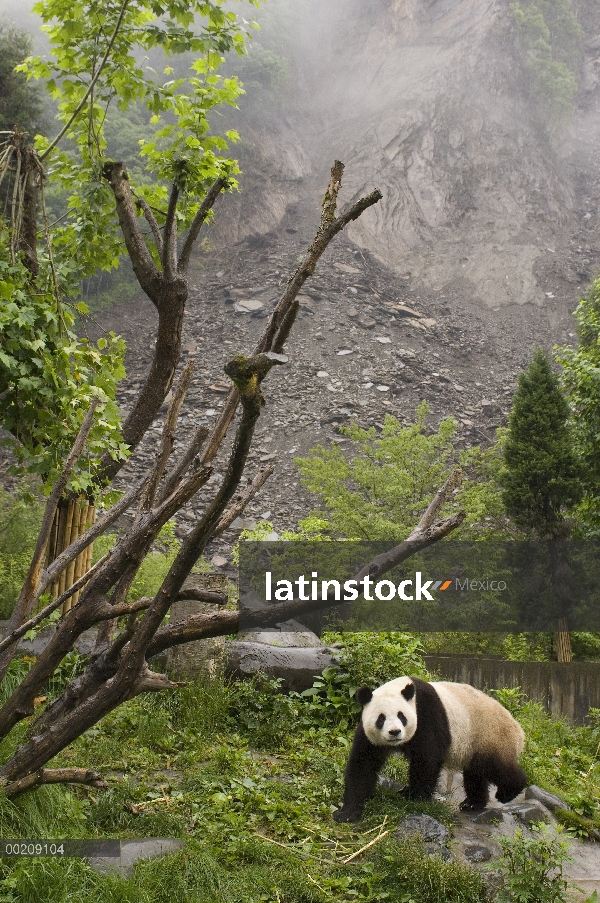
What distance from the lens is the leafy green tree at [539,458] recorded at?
14.1 metres

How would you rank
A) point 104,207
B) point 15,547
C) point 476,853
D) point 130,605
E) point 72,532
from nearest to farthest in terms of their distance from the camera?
point 130,605 < point 476,853 < point 104,207 < point 72,532 < point 15,547

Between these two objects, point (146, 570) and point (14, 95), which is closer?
point (146, 570)

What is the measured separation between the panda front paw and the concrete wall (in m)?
5.67

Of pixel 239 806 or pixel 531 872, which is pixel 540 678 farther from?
pixel 531 872

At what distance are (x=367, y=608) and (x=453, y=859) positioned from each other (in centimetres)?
824

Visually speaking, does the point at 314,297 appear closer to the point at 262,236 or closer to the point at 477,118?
the point at 262,236

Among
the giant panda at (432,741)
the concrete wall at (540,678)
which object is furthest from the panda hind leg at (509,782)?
the concrete wall at (540,678)

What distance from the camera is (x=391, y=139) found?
35125 mm

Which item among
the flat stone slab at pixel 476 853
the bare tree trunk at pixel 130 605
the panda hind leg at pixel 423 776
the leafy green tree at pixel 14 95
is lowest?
the flat stone slab at pixel 476 853

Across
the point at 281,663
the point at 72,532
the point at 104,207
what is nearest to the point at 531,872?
the point at 281,663

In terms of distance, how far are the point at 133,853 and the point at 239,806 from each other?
106 cm

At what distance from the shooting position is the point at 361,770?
15.3ft

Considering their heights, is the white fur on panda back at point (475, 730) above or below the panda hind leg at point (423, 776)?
above

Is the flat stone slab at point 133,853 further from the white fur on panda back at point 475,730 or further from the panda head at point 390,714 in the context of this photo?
the white fur on panda back at point 475,730
